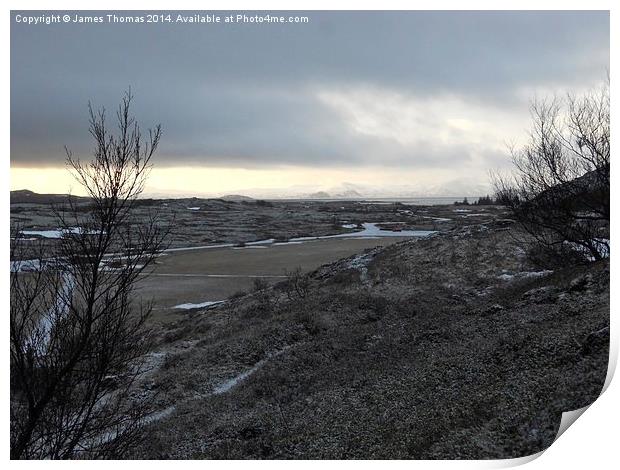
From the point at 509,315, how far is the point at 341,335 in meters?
4.49

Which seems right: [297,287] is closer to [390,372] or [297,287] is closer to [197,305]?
[197,305]

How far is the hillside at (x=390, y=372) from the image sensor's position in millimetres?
6020

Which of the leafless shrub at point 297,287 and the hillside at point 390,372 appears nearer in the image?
the hillside at point 390,372

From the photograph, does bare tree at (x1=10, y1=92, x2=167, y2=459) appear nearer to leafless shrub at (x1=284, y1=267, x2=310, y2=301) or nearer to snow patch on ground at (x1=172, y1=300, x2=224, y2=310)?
leafless shrub at (x1=284, y1=267, x2=310, y2=301)

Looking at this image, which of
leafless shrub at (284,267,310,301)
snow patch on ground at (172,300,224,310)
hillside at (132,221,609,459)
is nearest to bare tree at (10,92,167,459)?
hillside at (132,221,609,459)

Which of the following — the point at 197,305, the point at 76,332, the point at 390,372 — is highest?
the point at 76,332

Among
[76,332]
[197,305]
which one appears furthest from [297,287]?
[76,332]

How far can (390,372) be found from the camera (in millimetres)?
8508

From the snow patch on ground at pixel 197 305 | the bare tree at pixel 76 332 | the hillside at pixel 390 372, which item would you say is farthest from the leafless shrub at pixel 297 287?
the bare tree at pixel 76 332

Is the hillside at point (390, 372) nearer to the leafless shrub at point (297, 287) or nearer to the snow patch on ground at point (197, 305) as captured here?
the leafless shrub at point (297, 287)

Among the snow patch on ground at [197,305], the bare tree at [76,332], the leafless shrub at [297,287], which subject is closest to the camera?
the bare tree at [76,332]

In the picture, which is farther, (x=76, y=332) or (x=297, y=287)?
(x=297, y=287)

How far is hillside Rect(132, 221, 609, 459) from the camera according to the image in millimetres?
6020

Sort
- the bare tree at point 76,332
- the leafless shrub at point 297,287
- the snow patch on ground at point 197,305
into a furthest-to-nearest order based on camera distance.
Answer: the snow patch on ground at point 197,305 < the leafless shrub at point 297,287 < the bare tree at point 76,332
